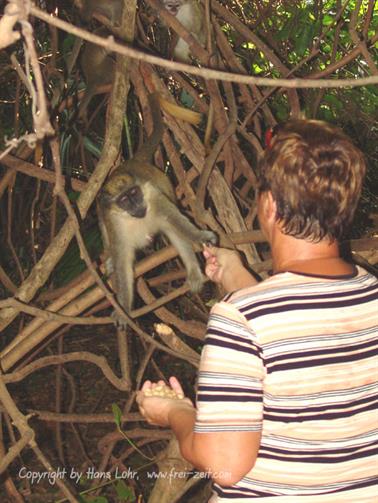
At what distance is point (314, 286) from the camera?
1538mm

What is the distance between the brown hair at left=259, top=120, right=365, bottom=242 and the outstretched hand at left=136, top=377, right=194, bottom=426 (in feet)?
1.71

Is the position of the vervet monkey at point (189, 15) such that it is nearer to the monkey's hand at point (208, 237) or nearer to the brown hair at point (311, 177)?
the monkey's hand at point (208, 237)

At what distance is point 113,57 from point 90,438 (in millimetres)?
3155

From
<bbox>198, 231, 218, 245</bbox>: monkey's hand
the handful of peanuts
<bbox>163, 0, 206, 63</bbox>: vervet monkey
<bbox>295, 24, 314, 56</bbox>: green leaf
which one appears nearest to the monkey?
<bbox>163, 0, 206, 63</bbox>: vervet monkey

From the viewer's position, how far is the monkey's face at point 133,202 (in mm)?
3490

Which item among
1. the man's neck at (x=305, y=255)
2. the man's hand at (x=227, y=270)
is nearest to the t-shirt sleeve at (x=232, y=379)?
the man's neck at (x=305, y=255)

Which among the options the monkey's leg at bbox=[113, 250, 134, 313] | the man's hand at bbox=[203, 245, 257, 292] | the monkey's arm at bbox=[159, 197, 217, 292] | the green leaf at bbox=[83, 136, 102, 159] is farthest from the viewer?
the green leaf at bbox=[83, 136, 102, 159]

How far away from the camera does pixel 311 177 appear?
154cm

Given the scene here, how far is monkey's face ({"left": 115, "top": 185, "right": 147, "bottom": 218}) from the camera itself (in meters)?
3.49

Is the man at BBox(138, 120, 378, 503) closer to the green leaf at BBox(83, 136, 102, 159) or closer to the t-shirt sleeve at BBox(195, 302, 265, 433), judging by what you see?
the t-shirt sleeve at BBox(195, 302, 265, 433)

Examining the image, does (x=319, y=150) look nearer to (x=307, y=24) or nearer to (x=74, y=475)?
(x=307, y=24)

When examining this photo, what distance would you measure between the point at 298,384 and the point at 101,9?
3.47m

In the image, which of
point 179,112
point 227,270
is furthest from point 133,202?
point 227,270

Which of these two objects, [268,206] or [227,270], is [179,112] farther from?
[268,206]
